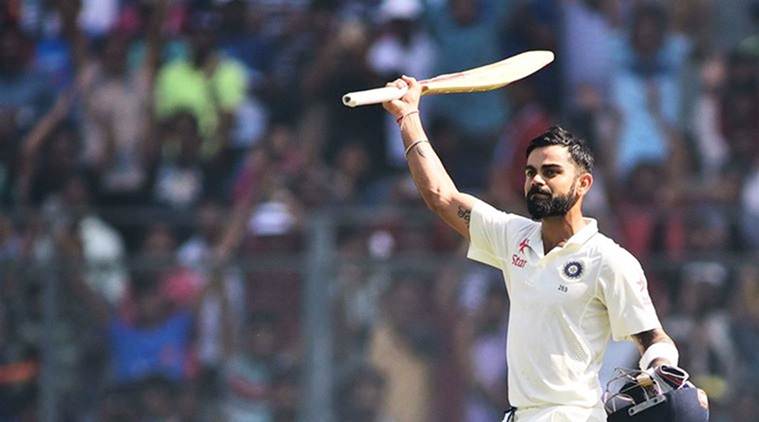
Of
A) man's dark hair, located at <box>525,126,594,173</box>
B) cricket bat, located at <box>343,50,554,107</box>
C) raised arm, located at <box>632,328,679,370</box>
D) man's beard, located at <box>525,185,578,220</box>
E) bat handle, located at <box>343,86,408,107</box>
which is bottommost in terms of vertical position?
raised arm, located at <box>632,328,679,370</box>

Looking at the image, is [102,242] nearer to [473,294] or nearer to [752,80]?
[473,294]

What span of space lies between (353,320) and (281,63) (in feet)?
7.39

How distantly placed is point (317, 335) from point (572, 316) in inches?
201

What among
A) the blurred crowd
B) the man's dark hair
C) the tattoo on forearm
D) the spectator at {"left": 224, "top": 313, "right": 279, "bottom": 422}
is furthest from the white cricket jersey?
the spectator at {"left": 224, "top": 313, "right": 279, "bottom": 422}

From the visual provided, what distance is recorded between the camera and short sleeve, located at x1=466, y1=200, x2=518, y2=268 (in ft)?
21.0

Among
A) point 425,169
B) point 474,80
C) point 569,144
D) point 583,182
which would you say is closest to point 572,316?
point 583,182

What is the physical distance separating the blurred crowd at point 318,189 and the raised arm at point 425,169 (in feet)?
13.8

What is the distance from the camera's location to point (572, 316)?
6.08 m

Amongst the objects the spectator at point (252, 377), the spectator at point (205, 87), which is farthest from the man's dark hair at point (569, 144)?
the spectator at point (205, 87)

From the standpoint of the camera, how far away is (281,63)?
1221 centimetres

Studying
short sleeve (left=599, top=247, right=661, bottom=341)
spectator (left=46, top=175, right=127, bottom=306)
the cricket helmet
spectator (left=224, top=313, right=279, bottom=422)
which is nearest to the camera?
the cricket helmet

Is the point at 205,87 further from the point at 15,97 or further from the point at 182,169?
the point at 15,97

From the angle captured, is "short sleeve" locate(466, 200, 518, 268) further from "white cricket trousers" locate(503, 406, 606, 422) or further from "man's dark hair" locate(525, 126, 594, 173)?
"white cricket trousers" locate(503, 406, 606, 422)

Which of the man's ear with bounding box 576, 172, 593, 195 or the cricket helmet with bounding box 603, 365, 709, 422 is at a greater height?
the man's ear with bounding box 576, 172, 593, 195
